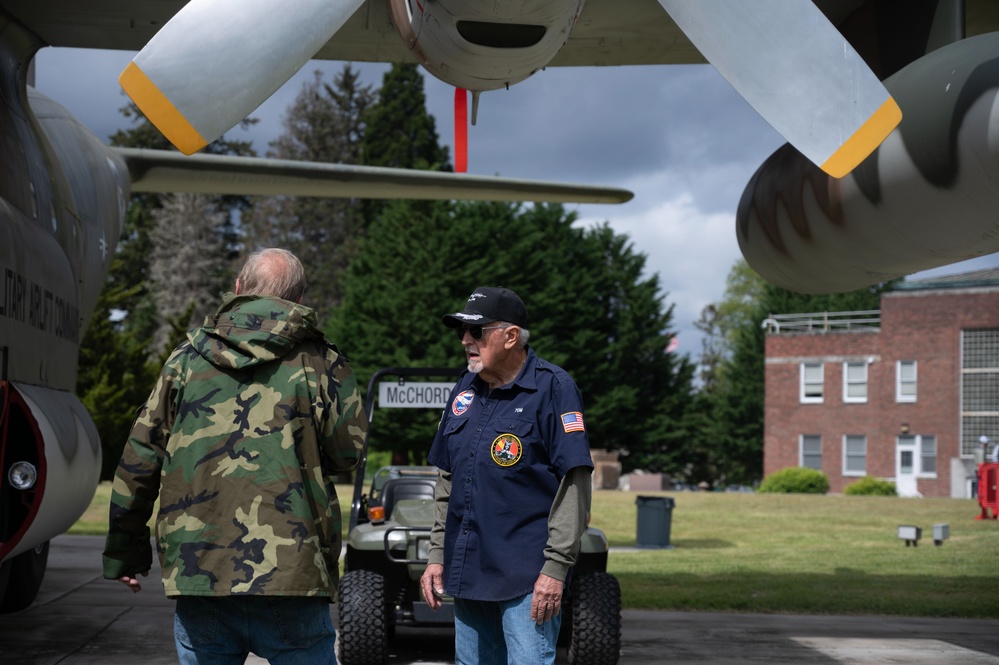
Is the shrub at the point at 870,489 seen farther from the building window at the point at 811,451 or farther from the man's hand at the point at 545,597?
the man's hand at the point at 545,597

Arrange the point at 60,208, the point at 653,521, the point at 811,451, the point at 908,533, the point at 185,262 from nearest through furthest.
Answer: the point at 60,208 → the point at 653,521 → the point at 908,533 → the point at 811,451 → the point at 185,262

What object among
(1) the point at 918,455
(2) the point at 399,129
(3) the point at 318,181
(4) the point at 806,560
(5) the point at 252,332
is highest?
(2) the point at 399,129

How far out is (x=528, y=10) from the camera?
15.0 ft

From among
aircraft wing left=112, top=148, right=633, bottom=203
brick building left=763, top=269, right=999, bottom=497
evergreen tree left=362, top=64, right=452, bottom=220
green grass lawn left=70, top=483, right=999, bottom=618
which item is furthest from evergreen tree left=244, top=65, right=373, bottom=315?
aircraft wing left=112, top=148, right=633, bottom=203

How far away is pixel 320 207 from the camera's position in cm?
6225

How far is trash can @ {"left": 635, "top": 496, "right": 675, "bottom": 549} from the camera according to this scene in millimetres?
17641

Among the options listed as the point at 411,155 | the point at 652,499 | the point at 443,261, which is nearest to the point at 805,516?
the point at 652,499

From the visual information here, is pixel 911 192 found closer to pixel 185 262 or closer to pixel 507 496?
pixel 507 496

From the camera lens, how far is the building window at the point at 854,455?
44062 millimetres

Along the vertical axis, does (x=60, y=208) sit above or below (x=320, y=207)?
below

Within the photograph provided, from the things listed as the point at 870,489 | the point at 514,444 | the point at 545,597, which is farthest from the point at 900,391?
the point at 545,597

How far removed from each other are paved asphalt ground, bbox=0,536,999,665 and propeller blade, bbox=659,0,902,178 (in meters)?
3.75

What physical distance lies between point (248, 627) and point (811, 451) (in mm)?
44328

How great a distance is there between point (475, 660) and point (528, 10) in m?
2.49
